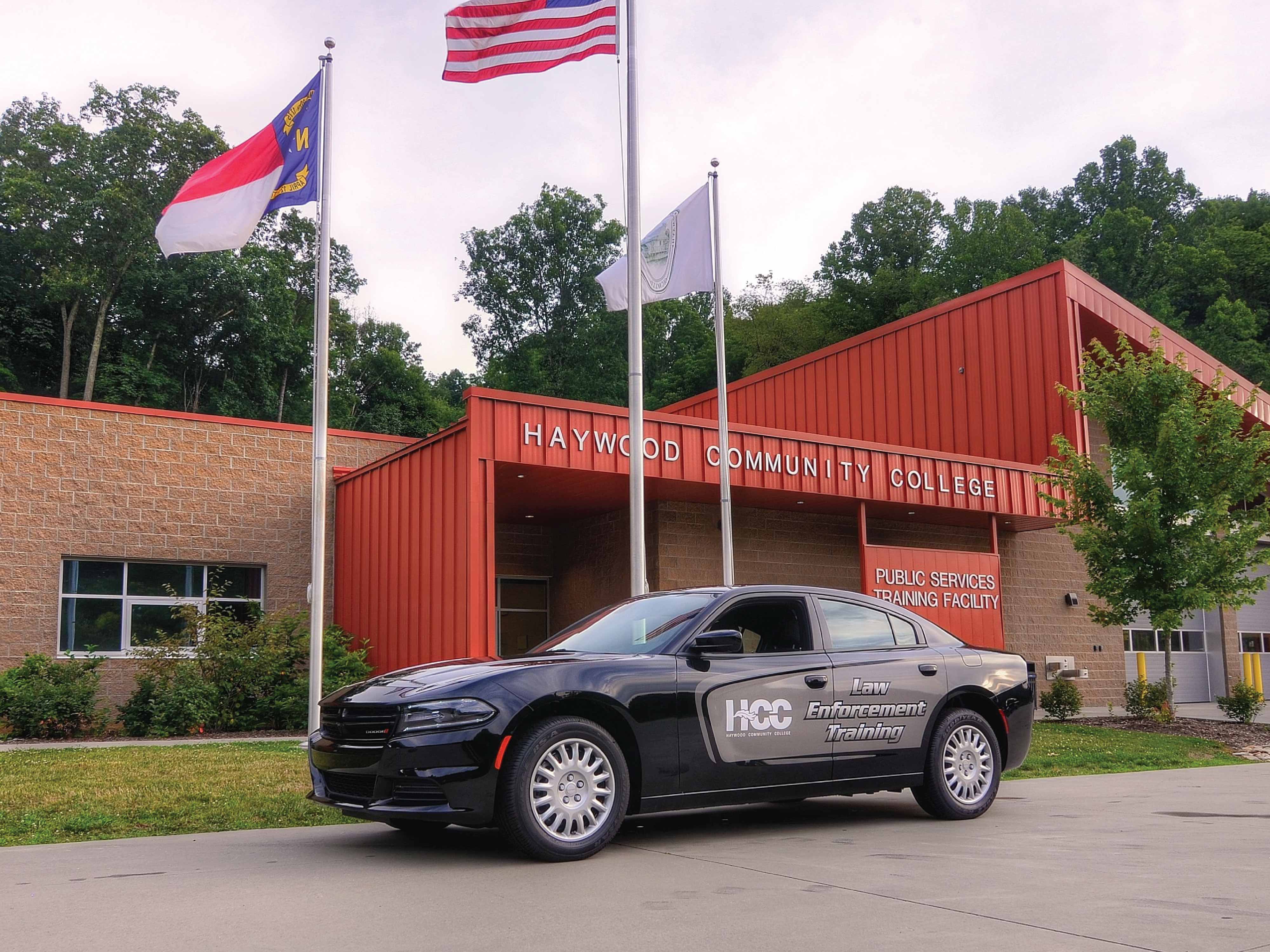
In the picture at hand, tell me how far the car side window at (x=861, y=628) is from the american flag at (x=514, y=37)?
753 cm

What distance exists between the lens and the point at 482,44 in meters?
12.8

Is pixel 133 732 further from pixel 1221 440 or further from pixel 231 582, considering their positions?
pixel 1221 440

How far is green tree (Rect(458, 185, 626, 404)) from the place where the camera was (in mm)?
54125

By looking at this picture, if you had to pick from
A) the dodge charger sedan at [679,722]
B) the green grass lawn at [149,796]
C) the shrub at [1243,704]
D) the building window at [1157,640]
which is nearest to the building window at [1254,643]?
the building window at [1157,640]

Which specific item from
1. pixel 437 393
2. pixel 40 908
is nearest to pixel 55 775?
pixel 40 908

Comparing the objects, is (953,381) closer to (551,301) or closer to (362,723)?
(362,723)

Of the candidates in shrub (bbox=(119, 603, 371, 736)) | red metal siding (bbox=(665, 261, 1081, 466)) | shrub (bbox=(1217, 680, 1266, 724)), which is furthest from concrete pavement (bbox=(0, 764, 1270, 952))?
red metal siding (bbox=(665, 261, 1081, 466))

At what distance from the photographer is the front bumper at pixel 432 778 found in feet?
20.4

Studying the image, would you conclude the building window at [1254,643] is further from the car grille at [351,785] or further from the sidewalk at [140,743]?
the car grille at [351,785]

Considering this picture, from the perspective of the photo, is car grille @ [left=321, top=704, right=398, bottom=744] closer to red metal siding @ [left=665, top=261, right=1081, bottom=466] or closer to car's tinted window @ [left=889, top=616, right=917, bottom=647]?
car's tinted window @ [left=889, top=616, right=917, bottom=647]

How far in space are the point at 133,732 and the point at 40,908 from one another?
11015mm

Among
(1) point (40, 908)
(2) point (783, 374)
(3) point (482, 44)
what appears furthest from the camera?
(2) point (783, 374)

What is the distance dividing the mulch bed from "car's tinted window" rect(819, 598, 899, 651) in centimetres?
1010

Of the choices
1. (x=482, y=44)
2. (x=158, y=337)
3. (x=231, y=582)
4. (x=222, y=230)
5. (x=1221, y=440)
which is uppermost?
(x=158, y=337)
